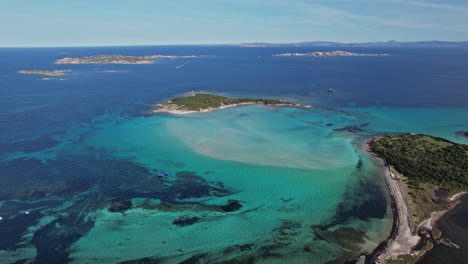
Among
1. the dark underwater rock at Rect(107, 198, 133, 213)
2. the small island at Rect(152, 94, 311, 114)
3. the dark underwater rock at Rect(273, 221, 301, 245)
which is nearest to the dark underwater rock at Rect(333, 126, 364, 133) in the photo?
the small island at Rect(152, 94, 311, 114)

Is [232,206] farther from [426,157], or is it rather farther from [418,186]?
[426,157]

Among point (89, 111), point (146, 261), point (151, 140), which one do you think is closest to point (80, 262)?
point (146, 261)

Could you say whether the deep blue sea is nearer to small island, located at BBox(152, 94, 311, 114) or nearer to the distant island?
the distant island

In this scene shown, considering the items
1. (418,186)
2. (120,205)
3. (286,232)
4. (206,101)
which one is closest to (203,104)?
(206,101)

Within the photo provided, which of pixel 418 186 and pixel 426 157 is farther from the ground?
pixel 426 157

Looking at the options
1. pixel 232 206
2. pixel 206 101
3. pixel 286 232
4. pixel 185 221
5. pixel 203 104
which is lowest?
pixel 286 232

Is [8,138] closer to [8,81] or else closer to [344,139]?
[344,139]
